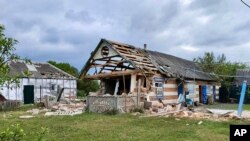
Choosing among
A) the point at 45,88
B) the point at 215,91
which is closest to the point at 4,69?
the point at 215,91

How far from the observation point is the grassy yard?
12.1 m

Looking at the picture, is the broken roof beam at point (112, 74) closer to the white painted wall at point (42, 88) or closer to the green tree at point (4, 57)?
the white painted wall at point (42, 88)

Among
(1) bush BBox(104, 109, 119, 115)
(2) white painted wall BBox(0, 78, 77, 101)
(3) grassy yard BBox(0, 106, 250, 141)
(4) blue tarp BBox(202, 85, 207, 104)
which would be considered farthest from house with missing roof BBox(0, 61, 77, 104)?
(3) grassy yard BBox(0, 106, 250, 141)

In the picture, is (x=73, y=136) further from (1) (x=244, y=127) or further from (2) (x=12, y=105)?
(2) (x=12, y=105)

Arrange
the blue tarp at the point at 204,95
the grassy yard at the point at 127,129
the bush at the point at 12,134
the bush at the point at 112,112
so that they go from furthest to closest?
the blue tarp at the point at 204,95
the bush at the point at 112,112
the grassy yard at the point at 127,129
the bush at the point at 12,134

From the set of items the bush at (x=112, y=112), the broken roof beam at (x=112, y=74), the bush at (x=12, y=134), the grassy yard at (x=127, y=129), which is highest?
the broken roof beam at (x=112, y=74)

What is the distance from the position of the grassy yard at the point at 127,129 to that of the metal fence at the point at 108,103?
2403mm

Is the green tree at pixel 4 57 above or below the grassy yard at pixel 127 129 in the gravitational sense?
above

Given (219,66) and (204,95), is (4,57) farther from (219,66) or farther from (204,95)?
(219,66)

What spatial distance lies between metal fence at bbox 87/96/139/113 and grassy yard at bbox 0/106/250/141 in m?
2.40

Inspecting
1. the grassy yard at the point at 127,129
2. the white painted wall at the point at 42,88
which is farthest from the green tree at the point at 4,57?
the white painted wall at the point at 42,88

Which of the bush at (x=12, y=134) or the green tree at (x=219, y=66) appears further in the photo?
the green tree at (x=219, y=66)

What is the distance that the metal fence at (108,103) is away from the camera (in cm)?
2030

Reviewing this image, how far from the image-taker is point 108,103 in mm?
20516
